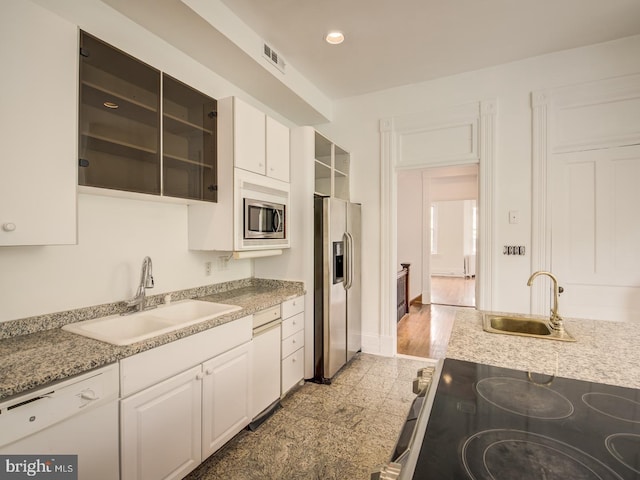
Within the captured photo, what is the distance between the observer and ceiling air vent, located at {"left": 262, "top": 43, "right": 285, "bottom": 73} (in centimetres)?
262

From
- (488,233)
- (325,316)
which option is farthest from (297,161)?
(488,233)

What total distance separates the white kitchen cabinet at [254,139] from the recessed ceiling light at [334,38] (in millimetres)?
811

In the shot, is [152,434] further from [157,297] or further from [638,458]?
[638,458]

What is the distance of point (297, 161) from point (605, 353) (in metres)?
Answer: 2.50

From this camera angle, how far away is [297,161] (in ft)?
9.82

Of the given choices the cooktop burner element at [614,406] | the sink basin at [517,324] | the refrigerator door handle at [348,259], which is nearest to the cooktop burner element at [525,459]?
the cooktop burner element at [614,406]

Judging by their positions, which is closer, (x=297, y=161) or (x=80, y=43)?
(x=80, y=43)

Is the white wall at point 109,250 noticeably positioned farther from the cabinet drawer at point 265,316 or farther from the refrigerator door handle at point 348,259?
the refrigerator door handle at point 348,259

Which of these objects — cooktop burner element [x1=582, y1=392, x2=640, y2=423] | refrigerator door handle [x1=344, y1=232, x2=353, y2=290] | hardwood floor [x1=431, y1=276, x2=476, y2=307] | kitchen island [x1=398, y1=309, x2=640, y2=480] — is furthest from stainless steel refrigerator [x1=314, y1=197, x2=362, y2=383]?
hardwood floor [x1=431, y1=276, x2=476, y2=307]

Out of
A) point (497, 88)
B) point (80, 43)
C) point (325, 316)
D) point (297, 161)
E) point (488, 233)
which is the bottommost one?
point (325, 316)

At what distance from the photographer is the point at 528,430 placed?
794mm

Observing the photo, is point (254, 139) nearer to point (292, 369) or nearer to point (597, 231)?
point (292, 369)

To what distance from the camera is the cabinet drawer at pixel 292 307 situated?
2623mm

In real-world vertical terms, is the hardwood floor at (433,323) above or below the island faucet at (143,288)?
below
